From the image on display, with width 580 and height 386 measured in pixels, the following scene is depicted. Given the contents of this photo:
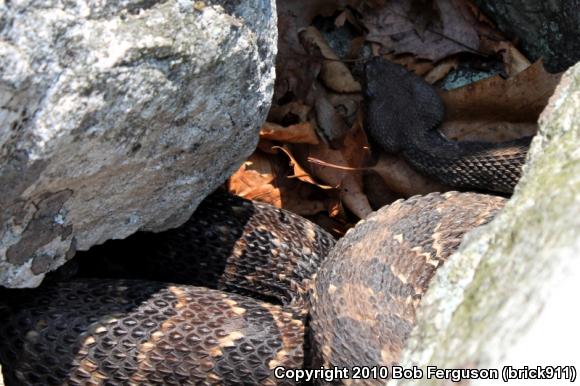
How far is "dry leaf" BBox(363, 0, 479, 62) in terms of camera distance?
5.46 metres

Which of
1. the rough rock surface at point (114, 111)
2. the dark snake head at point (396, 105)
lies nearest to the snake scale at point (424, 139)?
the dark snake head at point (396, 105)

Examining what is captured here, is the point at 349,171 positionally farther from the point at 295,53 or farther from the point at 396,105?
the point at 295,53

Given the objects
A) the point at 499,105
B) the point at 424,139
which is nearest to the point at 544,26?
the point at 499,105

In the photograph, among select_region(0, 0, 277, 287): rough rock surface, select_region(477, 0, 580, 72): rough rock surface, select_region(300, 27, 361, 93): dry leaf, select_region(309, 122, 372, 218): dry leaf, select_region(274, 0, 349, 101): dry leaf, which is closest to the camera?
select_region(0, 0, 277, 287): rough rock surface

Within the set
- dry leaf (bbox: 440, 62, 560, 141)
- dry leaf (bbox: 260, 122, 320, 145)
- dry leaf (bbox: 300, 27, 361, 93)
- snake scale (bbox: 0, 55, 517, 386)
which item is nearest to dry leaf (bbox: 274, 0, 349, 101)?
dry leaf (bbox: 300, 27, 361, 93)

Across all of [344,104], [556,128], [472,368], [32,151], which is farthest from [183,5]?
[344,104]

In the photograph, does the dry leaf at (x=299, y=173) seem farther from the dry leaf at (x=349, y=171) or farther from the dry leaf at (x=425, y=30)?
the dry leaf at (x=425, y=30)

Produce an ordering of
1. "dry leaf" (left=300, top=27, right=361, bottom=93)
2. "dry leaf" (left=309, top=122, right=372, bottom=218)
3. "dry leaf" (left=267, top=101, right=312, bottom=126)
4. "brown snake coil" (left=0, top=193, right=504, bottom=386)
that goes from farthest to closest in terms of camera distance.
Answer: "dry leaf" (left=300, top=27, right=361, bottom=93) → "dry leaf" (left=267, top=101, right=312, bottom=126) → "dry leaf" (left=309, top=122, right=372, bottom=218) → "brown snake coil" (left=0, top=193, right=504, bottom=386)

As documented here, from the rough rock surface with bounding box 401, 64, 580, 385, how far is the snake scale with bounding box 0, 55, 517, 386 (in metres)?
1.05

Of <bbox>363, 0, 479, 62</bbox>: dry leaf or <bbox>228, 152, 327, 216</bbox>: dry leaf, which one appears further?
<bbox>363, 0, 479, 62</bbox>: dry leaf

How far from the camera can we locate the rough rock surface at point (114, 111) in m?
2.85

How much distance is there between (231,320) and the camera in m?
3.97

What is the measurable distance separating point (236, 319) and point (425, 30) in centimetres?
254

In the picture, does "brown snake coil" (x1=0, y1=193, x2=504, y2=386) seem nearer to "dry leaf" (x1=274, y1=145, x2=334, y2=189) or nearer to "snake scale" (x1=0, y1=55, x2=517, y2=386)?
"snake scale" (x1=0, y1=55, x2=517, y2=386)
